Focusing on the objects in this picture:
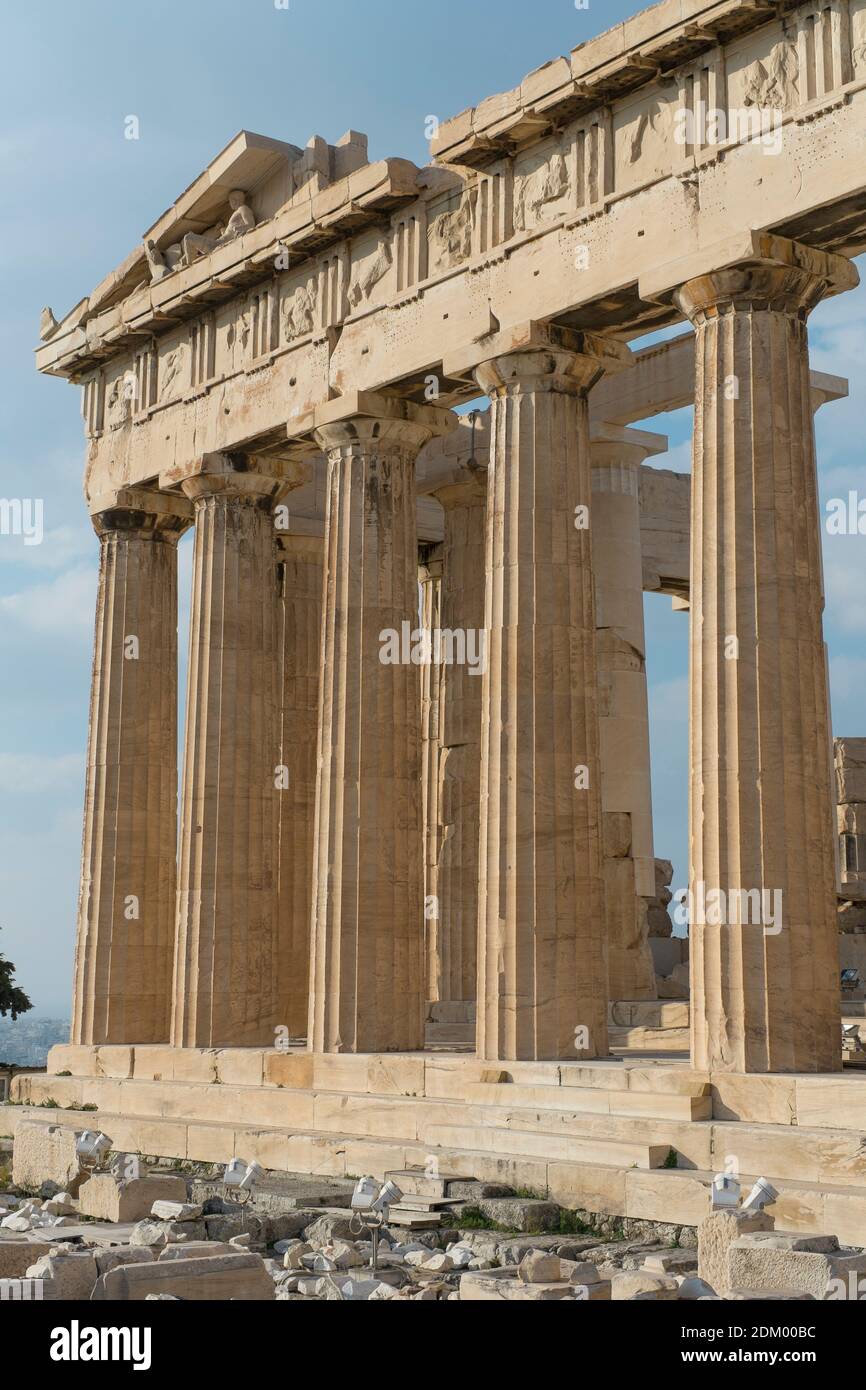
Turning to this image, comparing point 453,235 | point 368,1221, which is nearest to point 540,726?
point 453,235

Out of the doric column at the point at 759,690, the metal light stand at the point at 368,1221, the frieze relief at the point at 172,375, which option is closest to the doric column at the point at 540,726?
the doric column at the point at 759,690

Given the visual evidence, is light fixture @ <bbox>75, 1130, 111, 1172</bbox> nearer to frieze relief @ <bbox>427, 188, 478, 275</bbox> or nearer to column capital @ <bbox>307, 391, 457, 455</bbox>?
column capital @ <bbox>307, 391, 457, 455</bbox>

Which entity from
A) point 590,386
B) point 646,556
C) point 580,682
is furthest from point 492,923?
point 646,556

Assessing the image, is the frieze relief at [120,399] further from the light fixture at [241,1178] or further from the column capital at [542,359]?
the light fixture at [241,1178]

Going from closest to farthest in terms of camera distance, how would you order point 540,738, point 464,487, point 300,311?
point 540,738 < point 300,311 < point 464,487

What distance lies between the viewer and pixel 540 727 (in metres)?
23.6

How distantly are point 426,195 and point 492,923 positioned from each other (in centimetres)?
1093

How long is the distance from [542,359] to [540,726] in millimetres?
5025

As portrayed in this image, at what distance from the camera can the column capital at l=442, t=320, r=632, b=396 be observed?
24.2 metres

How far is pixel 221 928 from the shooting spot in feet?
98.0

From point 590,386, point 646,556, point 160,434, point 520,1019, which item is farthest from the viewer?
point 646,556

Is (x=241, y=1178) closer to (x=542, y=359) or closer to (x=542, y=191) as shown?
(x=542, y=359)

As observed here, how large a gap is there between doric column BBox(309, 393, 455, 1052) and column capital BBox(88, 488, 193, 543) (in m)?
6.68
